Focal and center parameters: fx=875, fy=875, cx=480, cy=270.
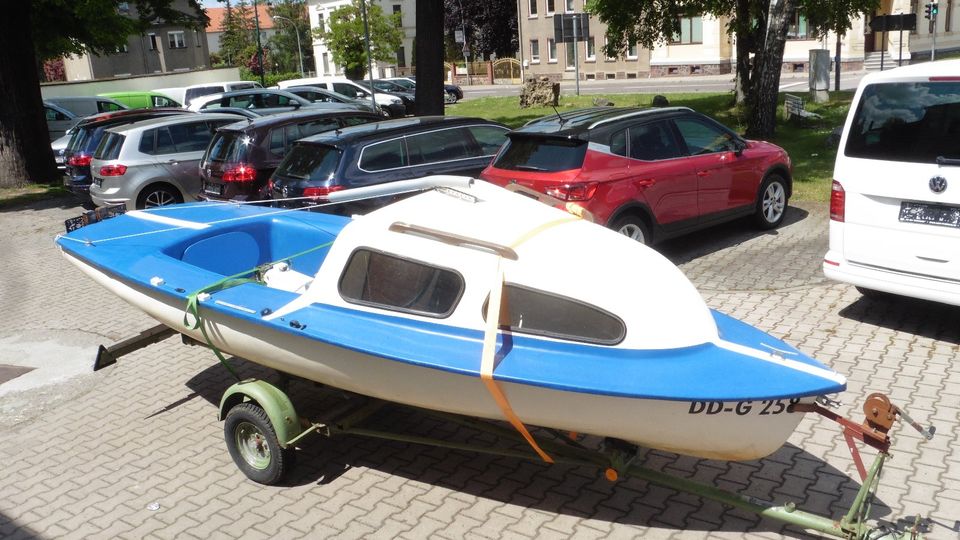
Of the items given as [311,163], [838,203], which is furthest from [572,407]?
[311,163]

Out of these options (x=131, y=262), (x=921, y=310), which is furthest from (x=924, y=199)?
(x=131, y=262)

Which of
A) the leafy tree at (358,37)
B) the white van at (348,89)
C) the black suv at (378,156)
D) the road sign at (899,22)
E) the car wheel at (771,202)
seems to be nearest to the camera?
the black suv at (378,156)

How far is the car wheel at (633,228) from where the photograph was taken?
9.33 metres

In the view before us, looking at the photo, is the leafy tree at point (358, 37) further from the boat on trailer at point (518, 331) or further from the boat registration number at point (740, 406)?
the boat registration number at point (740, 406)

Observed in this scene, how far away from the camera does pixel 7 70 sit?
1856cm

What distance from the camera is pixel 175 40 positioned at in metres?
63.2

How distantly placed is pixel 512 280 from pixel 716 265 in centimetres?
564

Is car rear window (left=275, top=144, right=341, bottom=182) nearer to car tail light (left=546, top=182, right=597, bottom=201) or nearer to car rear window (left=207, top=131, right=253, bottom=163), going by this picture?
car rear window (left=207, top=131, right=253, bottom=163)

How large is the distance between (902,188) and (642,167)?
297 centimetres

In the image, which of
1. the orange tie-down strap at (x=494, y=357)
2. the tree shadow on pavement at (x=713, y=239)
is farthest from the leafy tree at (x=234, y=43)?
the orange tie-down strap at (x=494, y=357)

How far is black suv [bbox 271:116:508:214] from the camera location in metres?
10.5

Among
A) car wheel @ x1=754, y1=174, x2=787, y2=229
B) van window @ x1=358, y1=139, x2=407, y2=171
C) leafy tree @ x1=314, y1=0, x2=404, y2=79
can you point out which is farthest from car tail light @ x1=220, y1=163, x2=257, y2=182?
leafy tree @ x1=314, y1=0, x2=404, y2=79

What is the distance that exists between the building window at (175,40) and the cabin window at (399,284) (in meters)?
63.2

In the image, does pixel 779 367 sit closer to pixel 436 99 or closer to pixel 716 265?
pixel 716 265
